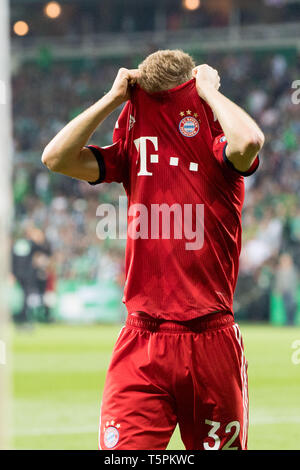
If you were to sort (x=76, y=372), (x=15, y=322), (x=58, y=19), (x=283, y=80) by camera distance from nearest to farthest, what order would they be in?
→ (x=76, y=372), (x=15, y=322), (x=283, y=80), (x=58, y=19)

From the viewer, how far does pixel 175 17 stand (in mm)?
31172

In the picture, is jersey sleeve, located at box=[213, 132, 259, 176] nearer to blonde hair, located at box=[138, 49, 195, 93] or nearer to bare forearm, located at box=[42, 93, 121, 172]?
blonde hair, located at box=[138, 49, 195, 93]

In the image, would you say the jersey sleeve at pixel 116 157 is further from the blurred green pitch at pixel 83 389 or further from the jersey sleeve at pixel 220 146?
the blurred green pitch at pixel 83 389

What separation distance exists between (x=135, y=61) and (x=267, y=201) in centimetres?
1018

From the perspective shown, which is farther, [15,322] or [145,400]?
[15,322]

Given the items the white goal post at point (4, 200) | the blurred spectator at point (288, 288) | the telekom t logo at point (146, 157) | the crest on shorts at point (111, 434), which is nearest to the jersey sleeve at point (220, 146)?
the telekom t logo at point (146, 157)

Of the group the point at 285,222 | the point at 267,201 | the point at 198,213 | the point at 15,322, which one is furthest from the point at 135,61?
the point at 198,213

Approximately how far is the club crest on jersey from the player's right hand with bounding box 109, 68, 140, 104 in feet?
0.82

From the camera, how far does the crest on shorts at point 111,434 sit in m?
3.41

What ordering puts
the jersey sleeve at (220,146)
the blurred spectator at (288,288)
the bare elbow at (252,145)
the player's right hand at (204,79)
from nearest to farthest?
the bare elbow at (252,145)
the jersey sleeve at (220,146)
the player's right hand at (204,79)
the blurred spectator at (288,288)

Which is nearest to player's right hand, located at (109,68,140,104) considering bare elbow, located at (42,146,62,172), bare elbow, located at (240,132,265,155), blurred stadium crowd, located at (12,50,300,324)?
bare elbow, located at (42,146,62,172)

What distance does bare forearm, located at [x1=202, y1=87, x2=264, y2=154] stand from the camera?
11.0 feet

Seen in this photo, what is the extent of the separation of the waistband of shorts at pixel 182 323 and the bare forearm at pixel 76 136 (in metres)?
0.71
